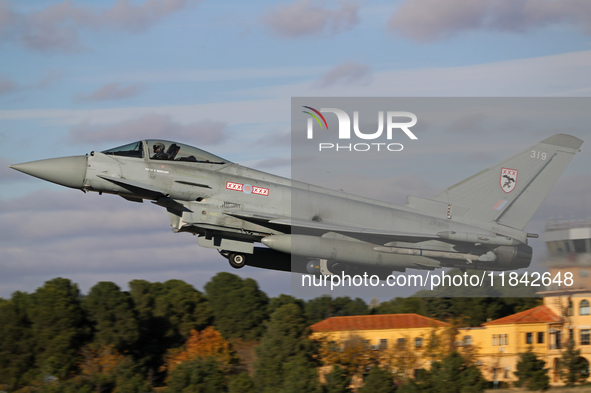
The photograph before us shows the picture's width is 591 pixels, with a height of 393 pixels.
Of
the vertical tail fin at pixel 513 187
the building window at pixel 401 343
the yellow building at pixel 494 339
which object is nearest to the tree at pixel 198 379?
the yellow building at pixel 494 339

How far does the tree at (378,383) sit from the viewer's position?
4369 cm

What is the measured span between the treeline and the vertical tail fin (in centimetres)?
2286

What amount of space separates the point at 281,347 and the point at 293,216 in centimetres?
3320

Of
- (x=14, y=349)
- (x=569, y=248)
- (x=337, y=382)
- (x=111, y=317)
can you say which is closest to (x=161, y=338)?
(x=111, y=317)

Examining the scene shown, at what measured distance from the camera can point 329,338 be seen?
5356 cm

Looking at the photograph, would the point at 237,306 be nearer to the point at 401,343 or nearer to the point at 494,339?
the point at 401,343

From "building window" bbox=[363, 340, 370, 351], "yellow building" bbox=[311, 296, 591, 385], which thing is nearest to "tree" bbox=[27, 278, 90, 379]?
"yellow building" bbox=[311, 296, 591, 385]

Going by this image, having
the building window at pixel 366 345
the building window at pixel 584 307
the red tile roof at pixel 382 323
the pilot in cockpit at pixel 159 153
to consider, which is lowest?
the building window at pixel 366 345

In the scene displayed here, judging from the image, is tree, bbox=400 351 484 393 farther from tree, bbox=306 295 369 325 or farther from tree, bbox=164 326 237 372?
tree, bbox=306 295 369 325

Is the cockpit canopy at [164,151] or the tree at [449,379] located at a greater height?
the cockpit canopy at [164,151]

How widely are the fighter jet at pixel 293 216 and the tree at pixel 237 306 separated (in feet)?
169

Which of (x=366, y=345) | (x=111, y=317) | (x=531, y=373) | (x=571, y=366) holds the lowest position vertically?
(x=531, y=373)

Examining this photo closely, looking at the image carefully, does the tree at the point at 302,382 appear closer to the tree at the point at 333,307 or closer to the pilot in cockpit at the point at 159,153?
the pilot in cockpit at the point at 159,153

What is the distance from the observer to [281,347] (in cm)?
5162
